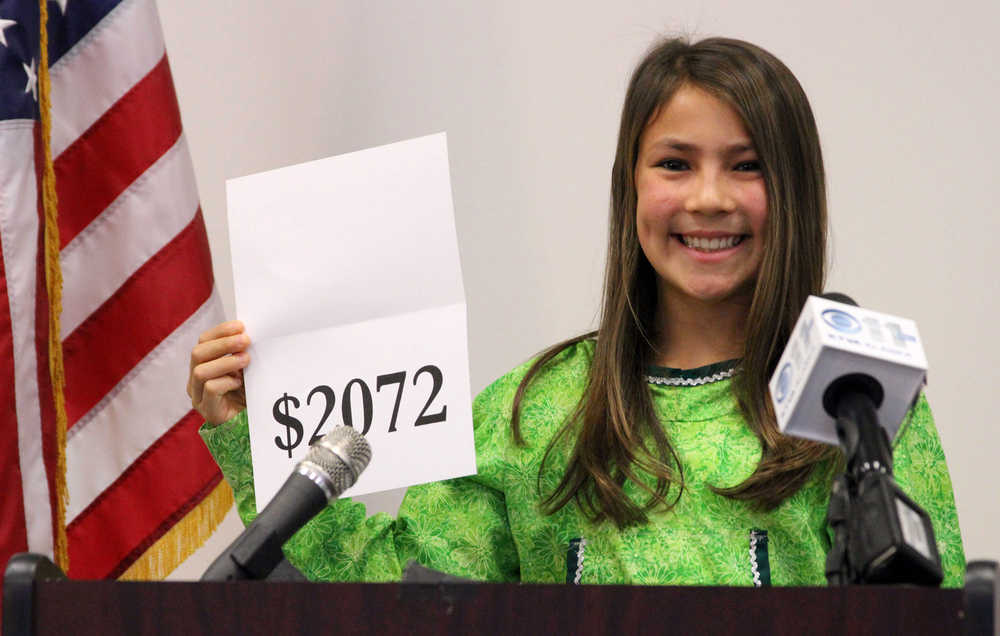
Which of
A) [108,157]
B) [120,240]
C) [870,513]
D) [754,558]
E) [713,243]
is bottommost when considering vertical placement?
[754,558]

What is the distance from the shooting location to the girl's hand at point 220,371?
4.30 ft

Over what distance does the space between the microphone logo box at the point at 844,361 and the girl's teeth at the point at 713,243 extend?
0.64 meters

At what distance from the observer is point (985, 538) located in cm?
204

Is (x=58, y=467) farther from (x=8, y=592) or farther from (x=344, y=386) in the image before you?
(x=8, y=592)

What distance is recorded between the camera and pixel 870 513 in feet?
2.36

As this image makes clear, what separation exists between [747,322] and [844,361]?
2.27ft

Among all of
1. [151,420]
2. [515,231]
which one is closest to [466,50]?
[515,231]


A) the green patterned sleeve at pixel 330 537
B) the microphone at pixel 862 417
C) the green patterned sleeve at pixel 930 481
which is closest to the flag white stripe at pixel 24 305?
the green patterned sleeve at pixel 330 537

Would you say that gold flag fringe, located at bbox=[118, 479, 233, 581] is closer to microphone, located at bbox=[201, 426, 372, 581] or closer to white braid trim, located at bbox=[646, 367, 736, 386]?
white braid trim, located at bbox=[646, 367, 736, 386]

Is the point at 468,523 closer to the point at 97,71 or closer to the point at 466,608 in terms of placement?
Answer: the point at 466,608

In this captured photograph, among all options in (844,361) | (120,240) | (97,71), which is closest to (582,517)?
(844,361)

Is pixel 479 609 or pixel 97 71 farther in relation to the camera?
pixel 97 71

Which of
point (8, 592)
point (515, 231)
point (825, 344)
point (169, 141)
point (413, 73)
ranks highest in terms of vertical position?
point (413, 73)

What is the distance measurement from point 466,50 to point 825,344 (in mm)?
1609
